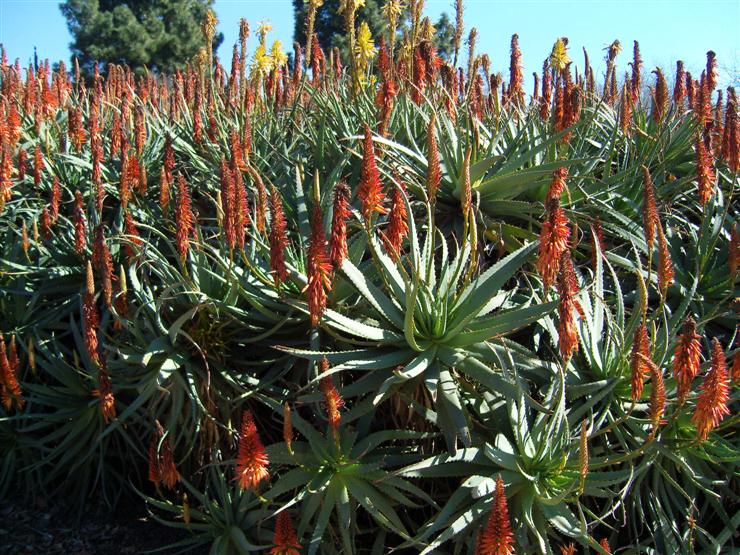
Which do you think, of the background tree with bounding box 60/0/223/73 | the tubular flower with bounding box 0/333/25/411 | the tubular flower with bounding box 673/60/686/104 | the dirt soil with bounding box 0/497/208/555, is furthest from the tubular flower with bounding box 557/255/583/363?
the background tree with bounding box 60/0/223/73

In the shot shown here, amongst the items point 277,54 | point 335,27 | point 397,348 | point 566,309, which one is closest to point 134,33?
point 335,27

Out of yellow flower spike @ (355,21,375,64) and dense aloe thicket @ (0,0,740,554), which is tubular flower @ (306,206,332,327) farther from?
yellow flower spike @ (355,21,375,64)

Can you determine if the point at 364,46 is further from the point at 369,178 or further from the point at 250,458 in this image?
the point at 250,458

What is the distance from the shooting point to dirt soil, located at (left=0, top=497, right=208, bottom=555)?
2910 mm

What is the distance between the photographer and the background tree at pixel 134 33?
28.6m

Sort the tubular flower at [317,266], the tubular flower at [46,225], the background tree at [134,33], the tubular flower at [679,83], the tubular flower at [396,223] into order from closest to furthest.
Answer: the tubular flower at [317,266] < the tubular flower at [396,223] < the tubular flower at [46,225] < the tubular flower at [679,83] < the background tree at [134,33]

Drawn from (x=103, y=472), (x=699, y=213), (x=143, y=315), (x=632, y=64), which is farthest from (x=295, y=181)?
(x=699, y=213)

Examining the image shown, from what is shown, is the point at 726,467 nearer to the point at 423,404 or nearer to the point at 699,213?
the point at 423,404

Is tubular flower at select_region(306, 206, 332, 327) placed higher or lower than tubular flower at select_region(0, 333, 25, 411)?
higher

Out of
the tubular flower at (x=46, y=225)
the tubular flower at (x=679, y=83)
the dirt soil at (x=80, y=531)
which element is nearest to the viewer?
the dirt soil at (x=80, y=531)

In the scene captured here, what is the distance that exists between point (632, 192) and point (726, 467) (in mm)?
1377

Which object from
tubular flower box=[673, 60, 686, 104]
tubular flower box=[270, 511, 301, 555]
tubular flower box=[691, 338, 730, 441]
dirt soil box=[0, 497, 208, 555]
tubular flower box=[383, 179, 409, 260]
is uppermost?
tubular flower box=[673, 60, 686, 104]

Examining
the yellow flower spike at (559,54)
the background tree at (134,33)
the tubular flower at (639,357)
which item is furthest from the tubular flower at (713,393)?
the background tree at (134,33)

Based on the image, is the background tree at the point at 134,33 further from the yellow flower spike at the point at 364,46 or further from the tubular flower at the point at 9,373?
the tubular flower at the point at 9,373
